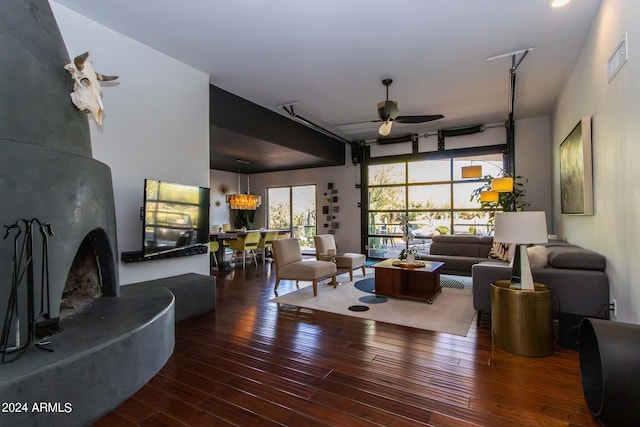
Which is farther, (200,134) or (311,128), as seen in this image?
(311,128)

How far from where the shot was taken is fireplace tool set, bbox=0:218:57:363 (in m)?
1.62

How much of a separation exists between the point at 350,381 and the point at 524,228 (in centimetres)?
196

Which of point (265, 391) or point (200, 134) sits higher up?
point (200, 134)

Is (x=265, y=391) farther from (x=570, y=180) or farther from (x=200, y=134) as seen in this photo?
(x=570, y=180)

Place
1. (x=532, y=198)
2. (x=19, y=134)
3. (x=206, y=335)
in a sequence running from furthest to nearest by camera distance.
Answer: (x=532, y=198) → (x=206, y=335) → (x=19, y=134)

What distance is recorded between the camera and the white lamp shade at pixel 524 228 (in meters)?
2.77

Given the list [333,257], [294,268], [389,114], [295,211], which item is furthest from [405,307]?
[295,211]

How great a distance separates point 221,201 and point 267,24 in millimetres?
7098

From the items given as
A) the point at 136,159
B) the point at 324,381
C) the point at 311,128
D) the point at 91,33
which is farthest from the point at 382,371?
the point at 311,128

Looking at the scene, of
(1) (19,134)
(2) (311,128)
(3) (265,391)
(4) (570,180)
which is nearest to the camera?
(1) (19,134)

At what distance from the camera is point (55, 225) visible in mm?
1827

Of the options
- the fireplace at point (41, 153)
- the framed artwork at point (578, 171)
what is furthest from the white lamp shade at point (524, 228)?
the fireplace at point (41, 153)

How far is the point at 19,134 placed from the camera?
5.85 feet

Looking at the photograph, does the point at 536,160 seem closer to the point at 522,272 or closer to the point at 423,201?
the point at 423,201
